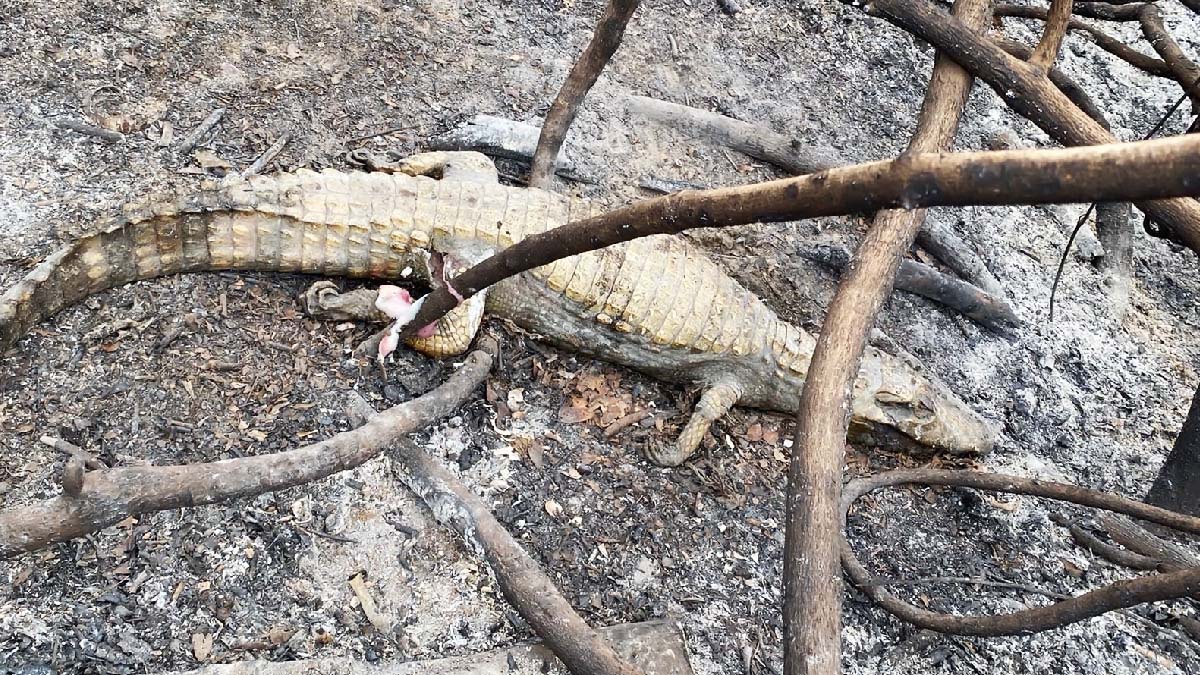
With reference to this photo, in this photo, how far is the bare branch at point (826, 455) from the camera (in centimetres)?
175

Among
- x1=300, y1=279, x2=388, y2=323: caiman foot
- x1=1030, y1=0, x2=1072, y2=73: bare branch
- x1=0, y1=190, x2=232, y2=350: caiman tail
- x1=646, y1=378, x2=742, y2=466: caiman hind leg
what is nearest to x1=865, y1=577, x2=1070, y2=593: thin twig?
x1=646, y1=378, x2=742, y2=466: caiman hind leg

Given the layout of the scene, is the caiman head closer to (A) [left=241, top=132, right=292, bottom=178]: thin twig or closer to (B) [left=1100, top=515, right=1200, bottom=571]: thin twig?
(B) [left=1100, top=515, right=1200, bottom=571]: thin twig

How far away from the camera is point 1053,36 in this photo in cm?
286

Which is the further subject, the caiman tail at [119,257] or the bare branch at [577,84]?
the bare branch at [577,84]

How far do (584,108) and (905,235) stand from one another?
95.9 inches

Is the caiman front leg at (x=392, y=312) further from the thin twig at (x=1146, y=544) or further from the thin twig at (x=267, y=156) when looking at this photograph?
the thin twig at (x=1146, y=544)

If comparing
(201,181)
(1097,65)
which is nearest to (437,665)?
(201,181)

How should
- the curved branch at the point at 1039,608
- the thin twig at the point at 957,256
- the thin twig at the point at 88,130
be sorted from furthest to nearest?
the thin twig at the point at 957,256
the thin twig at the point at 88,130
the curved branch at the point at 1039,608

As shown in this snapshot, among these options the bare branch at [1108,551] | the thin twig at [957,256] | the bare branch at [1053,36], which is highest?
the bare branch at [1053,36]

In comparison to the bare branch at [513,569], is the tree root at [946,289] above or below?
above

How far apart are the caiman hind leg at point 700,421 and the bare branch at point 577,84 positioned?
4.00 feet

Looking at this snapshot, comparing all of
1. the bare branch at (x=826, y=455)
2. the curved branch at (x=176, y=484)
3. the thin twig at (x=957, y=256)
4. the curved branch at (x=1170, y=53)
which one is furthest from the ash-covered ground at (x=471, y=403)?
the curved branch at (x=1170, y=53)

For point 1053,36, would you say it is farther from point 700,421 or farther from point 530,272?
point 530,272

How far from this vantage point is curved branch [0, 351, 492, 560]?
178 cm
